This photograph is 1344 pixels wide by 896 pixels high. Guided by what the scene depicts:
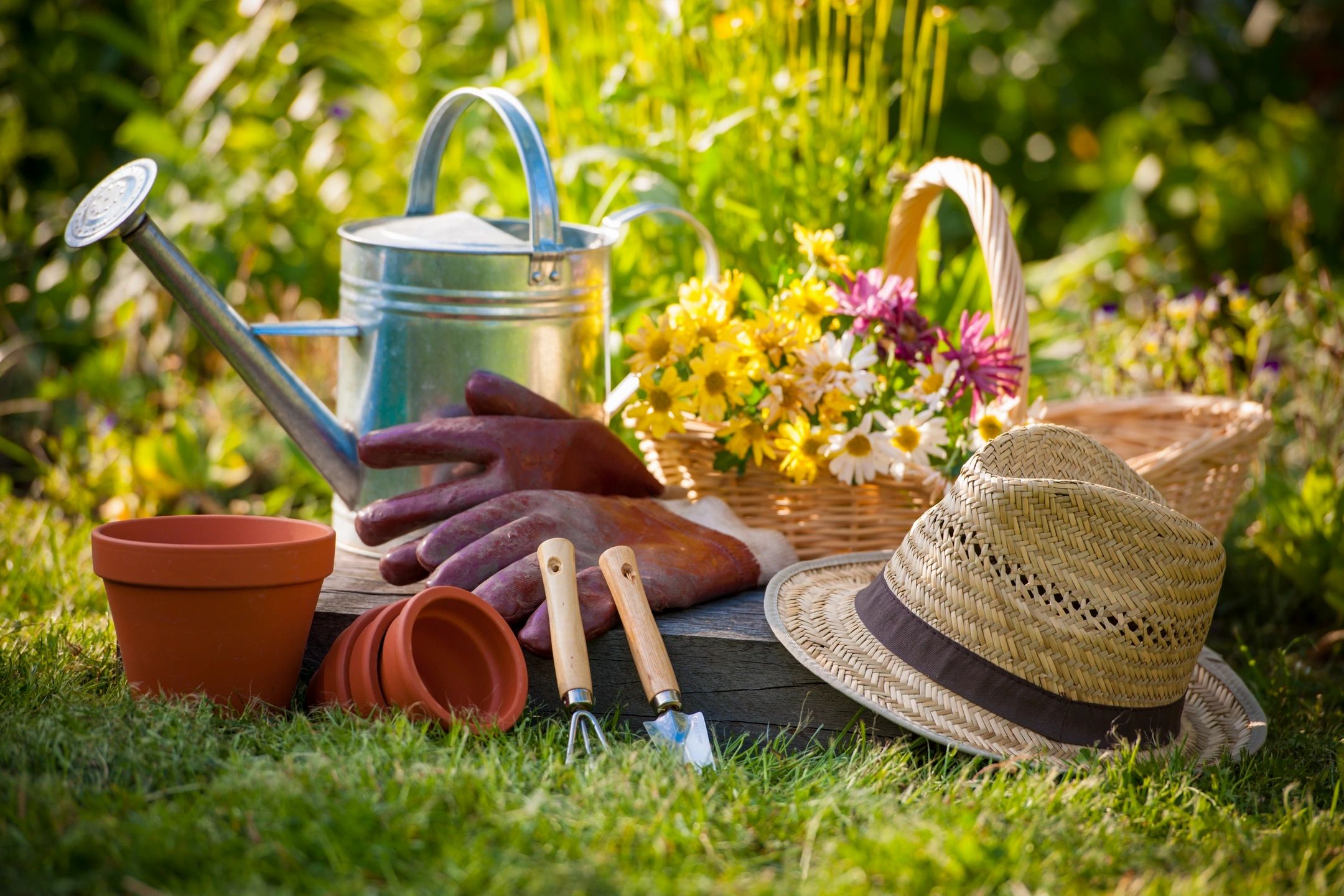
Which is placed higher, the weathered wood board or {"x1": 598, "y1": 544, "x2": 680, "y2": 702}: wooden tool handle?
{"x1": 598, "y1": 544, "x2": 680, "y2": 702}: wooden tool handle

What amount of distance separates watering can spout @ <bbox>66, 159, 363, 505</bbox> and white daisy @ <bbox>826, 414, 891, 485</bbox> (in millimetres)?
825

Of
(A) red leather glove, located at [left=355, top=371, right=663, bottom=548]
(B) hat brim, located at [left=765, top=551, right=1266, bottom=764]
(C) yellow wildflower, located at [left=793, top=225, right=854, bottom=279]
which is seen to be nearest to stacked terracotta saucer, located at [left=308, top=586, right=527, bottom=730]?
(A) red leather glove, located at [left=355, top=371, right=663, bottom=548]

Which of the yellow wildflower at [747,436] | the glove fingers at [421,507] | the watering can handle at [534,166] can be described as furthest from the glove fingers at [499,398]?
the yellow wildflower at [747,436]

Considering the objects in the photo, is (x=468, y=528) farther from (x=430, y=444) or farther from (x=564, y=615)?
(x=564, y=615)

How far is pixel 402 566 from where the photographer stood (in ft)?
6.09

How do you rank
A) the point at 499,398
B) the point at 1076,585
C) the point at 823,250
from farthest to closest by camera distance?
1. the point at 823,250
2. the point at 499,398
3. the point at 1076,585

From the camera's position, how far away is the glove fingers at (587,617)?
5.54 ft

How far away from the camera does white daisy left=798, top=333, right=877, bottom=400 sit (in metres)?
2.05

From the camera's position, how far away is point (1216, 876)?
1330 millimetres

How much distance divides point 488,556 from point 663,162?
1.33 m

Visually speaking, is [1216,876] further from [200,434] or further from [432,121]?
[200,434]

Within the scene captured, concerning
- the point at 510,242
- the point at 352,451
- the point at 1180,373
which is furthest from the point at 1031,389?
the point at 352,451

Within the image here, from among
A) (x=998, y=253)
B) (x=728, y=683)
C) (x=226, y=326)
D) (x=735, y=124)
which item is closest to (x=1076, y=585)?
(x=728, y=683)

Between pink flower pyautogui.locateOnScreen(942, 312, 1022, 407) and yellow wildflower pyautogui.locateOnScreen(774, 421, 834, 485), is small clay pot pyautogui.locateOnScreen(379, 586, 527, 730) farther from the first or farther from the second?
pink flower pyautogui.locateOnScreen(942, 312, 1022, 407)
